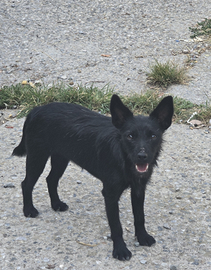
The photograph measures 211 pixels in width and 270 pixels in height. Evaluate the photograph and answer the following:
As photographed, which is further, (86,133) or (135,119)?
(86,133)

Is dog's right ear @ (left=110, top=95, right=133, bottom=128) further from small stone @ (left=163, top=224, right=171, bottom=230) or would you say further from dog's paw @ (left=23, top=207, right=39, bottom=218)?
dog's paw @ (left=23, top=207, right=39, bottom=218)

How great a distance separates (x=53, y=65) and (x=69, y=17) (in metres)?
2.16

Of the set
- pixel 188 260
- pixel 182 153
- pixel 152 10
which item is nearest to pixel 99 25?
pixel 152 10

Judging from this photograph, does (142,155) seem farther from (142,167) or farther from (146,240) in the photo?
(146,240)

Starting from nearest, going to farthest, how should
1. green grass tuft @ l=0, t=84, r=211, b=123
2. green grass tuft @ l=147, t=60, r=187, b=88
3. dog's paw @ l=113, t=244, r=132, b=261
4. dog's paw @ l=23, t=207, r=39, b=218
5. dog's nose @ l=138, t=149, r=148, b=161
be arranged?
dog's nose @ l=138, t=149, r=148, b=161 < dog's paw @ l=113, t=244, r=132, b=261 < dog's paw @ l=23, t=207, r=39, b=218 < green grass tuft @ l=0, t=84, r=211, b=123 < green grass tuft @ l=147, t=60, r=187, b=88

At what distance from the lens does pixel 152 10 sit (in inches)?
386

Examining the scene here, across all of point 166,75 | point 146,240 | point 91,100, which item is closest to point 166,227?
point 146,240

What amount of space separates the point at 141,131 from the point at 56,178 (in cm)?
130

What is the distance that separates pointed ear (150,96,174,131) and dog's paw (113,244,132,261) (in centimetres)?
115

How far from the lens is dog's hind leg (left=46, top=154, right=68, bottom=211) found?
167 inches

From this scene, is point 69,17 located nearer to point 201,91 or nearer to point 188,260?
point 201,91

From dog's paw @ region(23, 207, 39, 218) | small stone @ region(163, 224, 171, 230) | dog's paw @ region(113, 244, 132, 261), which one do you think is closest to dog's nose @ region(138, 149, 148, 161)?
dog's paw @ region(113, 244, 132, 261)

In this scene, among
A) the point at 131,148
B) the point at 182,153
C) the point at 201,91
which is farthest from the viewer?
the point at 201,91

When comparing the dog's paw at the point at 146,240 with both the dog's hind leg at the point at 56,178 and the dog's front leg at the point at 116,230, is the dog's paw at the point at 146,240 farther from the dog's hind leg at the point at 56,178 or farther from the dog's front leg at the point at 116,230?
the dog's hind leg at the point at 56,178
